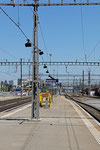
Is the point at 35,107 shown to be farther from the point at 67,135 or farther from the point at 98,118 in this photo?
the point at 67,135

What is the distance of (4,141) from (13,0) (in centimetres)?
861

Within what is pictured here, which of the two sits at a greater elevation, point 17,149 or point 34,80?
point 34,80

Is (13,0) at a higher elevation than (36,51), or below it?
higher

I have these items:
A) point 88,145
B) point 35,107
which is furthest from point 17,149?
point 35,107

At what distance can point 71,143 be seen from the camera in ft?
32.8

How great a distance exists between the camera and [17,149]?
877 centimetres

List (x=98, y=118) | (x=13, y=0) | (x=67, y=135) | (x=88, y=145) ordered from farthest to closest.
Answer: (x=98, y=118) → (x=13, y=0) → (x=67, y=135) → (x=88, y=145)

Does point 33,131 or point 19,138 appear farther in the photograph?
point 33,131

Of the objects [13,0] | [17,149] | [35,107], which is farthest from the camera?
[35,107]

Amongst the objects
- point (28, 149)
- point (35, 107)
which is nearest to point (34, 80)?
point (35, 107)

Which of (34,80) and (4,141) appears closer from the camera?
(4,141)

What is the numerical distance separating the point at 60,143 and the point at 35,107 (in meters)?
7.25

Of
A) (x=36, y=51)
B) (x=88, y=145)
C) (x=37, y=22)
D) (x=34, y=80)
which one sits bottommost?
(x=88, y=145)

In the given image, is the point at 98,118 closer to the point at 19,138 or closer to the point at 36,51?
the point at 36,51
